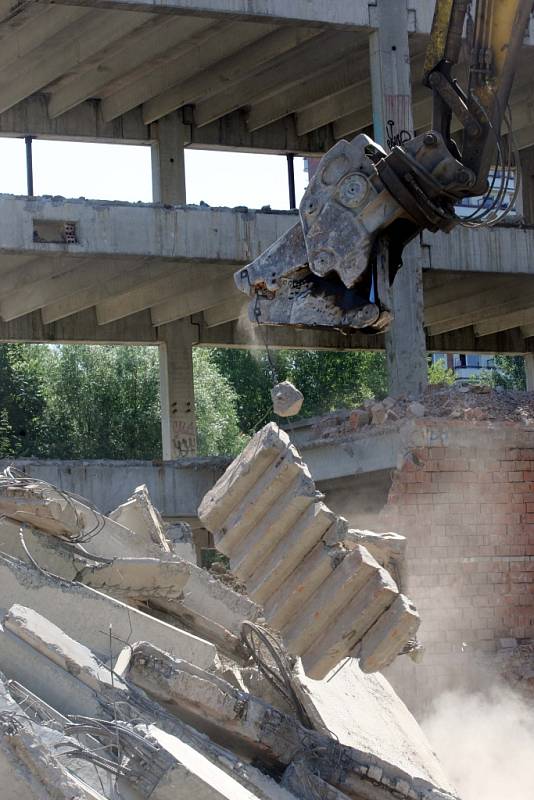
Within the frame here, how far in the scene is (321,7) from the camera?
1719 centimetres

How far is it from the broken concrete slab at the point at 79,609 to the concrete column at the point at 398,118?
10244 mm

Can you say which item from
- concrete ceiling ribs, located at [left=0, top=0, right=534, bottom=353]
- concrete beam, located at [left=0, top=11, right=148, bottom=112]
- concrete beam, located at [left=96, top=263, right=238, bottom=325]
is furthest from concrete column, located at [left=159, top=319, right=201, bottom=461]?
concrete beam, located at [left=0, top=11, right=148, bottom=112]

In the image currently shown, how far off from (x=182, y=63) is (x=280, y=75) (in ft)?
5.22

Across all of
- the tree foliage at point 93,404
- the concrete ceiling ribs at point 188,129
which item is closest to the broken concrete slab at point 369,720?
the concrete ceiling ribs at point 188,129

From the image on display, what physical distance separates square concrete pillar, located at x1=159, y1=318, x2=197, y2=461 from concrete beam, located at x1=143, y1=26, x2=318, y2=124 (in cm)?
342

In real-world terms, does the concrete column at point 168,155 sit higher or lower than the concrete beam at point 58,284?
higher

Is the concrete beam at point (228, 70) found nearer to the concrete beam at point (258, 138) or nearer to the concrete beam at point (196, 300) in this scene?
the concrete beam at point (258, 138)

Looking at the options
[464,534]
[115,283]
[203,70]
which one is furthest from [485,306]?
[464,534]

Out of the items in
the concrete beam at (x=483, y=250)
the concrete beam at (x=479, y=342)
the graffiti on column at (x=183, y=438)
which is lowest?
the graffiti on column at (x=183, y=438)

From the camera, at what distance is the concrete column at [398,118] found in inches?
687

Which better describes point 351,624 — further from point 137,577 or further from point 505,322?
point 505,322

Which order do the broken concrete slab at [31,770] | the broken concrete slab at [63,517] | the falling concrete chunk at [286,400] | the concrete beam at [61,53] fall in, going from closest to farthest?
the broken concrete slab at [31,770]
the falling concrete chunk at [286,400]
the broken concrete slab at [63,517]
the concrete beam at [61,53]

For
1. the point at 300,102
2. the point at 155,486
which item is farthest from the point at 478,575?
the point at 300,102

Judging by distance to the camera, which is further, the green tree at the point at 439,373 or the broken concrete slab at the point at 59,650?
the green tree at the point at 439,373
